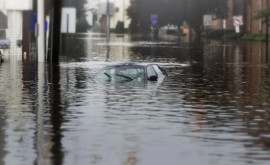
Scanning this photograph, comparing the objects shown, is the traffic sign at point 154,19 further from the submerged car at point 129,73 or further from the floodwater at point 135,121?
the submerged car at point 129,73

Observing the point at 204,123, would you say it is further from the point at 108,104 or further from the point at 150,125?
the point at 108,104

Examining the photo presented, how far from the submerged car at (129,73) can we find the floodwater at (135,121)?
0.85m

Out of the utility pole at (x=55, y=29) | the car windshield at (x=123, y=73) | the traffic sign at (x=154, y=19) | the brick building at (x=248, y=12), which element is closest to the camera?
the car windshield at (x=123, y=73)

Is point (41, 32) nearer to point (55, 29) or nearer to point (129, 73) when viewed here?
point (55, 29)

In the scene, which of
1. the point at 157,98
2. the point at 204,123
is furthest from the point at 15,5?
the point at 204,123

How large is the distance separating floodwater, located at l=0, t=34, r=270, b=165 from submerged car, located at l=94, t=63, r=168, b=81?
0.85 metres

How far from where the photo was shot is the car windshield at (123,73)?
3195 cm

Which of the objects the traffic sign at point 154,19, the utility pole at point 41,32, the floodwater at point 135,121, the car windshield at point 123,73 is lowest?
the floodwater at point 135,121

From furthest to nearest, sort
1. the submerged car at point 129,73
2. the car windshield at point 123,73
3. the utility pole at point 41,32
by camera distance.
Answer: the utility pole at point 41,32 < the car windshield at point 123,73 < the submerged car at point 129,73

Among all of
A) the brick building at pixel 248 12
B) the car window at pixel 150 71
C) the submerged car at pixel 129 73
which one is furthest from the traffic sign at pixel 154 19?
the submerged car at pixel 129 73

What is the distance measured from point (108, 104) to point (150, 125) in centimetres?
520

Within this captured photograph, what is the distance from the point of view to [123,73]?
107ft

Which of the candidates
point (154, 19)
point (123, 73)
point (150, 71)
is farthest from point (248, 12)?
point (123, 73)

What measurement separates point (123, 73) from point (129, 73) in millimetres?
249
